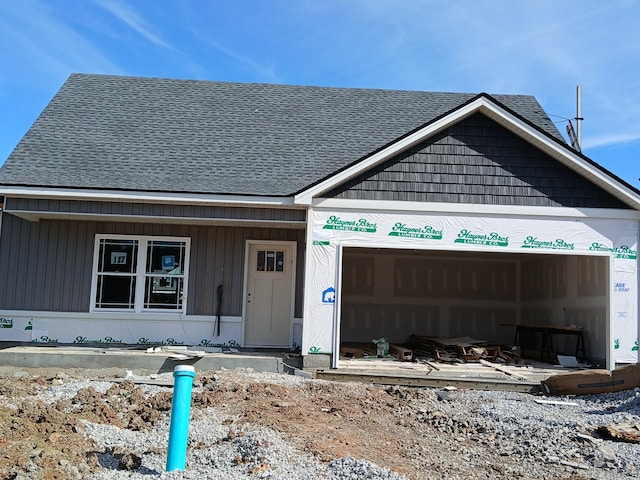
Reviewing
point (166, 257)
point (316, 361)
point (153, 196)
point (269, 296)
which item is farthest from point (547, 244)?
point (166, 257)

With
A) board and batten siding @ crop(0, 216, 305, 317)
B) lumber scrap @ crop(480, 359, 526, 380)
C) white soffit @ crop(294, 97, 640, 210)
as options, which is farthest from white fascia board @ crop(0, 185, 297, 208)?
lumber scrap @ crop(480, 359, 526, 380)

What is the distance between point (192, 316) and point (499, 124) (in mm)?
7146

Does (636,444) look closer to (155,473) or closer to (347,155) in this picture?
(155,473)

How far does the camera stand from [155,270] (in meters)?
13.0

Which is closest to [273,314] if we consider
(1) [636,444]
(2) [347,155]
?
(2) [347,155]

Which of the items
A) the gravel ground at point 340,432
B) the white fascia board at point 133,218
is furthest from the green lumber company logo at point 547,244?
the white fascia board at point 133,218

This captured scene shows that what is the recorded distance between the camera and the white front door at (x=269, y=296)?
43.5ft

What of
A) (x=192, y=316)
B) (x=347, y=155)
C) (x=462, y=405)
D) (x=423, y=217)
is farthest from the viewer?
(x=347, y=155)

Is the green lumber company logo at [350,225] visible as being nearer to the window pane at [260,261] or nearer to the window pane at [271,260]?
the window pane at [271,260]

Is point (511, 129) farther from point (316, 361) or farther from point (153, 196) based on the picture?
point (153, 196)

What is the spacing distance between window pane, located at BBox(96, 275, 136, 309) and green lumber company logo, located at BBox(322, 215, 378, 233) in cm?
458

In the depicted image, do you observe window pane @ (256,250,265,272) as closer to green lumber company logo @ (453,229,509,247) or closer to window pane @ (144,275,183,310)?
window pane @ (144,275,183,310)

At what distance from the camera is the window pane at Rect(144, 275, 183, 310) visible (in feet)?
42.7

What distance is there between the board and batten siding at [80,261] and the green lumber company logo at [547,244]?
456cm
